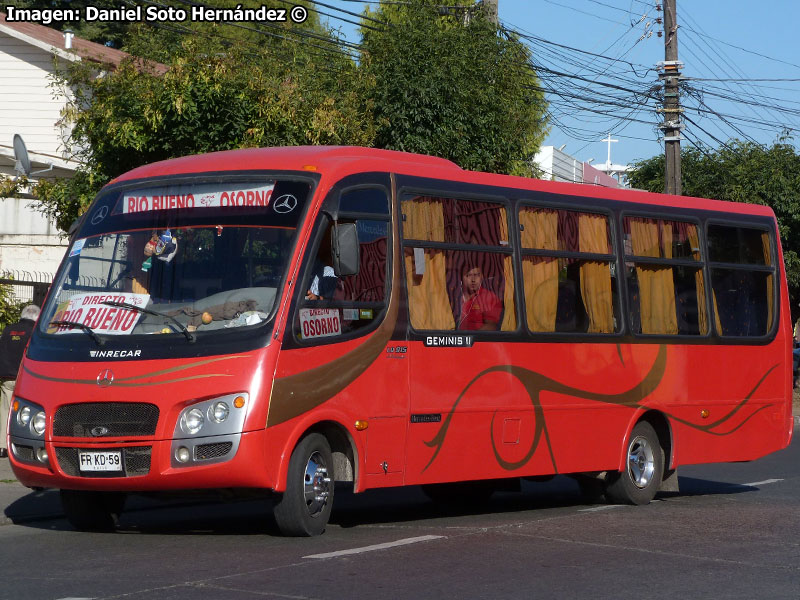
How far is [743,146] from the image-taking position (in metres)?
43.7

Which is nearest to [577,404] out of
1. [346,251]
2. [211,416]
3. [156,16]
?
[346,251]

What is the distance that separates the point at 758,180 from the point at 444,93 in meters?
22.8

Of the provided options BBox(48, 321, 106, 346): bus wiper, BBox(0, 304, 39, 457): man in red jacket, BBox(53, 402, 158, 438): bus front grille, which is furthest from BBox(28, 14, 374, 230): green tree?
BBox(53, 402, 158, 438): bus front grille

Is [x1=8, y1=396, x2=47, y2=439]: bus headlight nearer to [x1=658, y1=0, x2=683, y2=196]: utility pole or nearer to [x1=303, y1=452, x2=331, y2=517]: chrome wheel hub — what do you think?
[x1=303, y1=452, x2=331, y2=517]: chrome wheel hub

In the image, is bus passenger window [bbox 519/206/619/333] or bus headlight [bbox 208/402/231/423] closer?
bus headlight [bbox 208/402/231/423]

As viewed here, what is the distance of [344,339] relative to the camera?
1058cm

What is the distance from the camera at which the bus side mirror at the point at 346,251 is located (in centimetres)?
1021

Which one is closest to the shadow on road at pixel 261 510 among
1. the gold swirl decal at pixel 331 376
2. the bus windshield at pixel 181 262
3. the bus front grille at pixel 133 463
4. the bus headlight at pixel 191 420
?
the gold swirl decal at pixel 331 376

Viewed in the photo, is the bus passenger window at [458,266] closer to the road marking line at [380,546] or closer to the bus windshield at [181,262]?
the bus windshield at [181,262]

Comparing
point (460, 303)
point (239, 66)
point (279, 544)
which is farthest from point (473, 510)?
point (239, 66)

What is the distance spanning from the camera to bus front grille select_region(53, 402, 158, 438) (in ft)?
32.2

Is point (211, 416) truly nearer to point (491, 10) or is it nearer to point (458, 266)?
point (458, 266)

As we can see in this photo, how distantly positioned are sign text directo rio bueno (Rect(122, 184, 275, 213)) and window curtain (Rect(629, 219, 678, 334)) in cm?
468

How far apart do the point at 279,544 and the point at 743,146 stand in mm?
36274
